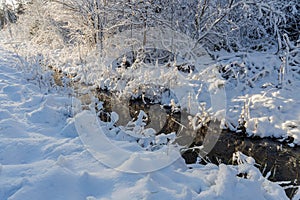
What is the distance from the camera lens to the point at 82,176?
282cm

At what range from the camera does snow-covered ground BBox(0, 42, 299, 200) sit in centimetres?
259

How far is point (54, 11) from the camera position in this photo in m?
11.2

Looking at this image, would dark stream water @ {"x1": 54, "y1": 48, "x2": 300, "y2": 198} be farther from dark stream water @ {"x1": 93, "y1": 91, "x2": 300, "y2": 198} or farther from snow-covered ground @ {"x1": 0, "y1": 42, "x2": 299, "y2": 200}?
snow-covered ground @ {"x1": 0, "y1": 42, "x2": 299, "y2": 200}

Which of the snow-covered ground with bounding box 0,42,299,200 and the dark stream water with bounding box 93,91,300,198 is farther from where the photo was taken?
the dark stream water with bounding box 93,91,300,198

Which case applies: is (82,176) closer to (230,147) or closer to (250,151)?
(230,147)

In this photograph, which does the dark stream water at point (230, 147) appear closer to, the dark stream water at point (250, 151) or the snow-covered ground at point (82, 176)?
the dark stream water at point (250, 151)

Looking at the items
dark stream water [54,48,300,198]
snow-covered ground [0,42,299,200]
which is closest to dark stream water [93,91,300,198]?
dark stream water [54,48,300,198]

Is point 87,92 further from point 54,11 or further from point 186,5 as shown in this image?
point 54,11

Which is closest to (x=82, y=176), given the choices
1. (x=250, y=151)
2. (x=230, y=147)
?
(x=230, y=147)

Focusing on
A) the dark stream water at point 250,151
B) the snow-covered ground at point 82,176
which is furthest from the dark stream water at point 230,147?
the snow-covered ground at point 82,176

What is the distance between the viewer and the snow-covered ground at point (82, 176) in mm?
2586

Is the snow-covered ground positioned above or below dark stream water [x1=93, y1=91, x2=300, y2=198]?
above

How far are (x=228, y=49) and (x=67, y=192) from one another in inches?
317

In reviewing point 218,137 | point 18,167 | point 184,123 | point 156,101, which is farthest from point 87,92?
point 18,167
